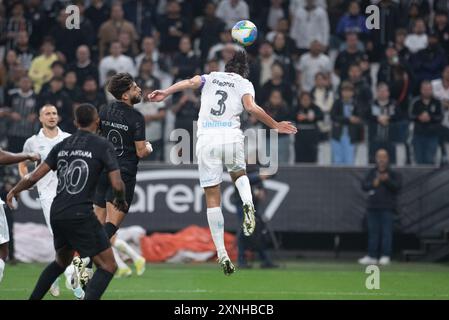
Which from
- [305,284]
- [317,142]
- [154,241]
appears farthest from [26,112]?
[305,284]

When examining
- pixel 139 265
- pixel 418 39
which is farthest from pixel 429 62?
pixel 139 265

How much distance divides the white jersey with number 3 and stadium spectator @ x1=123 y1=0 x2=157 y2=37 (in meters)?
11.8

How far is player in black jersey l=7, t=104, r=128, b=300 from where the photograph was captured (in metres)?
12.4

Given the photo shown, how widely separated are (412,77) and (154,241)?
6609mm

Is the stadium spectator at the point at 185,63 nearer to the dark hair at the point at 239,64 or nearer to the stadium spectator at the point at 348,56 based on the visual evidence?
the stadium spectator at the point at 348,56

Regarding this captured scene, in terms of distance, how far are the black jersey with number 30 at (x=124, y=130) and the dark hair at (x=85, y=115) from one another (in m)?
2.32

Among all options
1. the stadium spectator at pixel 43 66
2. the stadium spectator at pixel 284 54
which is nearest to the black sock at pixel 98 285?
the stadium spectator at pixel 284 54

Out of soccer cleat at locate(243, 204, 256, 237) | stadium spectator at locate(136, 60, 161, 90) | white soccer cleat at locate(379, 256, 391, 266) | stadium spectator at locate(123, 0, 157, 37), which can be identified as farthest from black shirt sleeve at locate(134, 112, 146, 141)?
stadium spectator at locate(123, 0, 157, 37)

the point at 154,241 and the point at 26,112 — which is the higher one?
the point at 26,112

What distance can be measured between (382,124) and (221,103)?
8659 mm

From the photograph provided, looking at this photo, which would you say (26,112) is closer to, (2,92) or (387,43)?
(2,92)

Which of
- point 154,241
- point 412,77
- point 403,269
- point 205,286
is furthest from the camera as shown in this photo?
point 412,77

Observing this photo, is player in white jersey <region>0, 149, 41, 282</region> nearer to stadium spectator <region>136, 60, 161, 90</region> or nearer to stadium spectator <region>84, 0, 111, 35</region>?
stadium spectator <region>136, 60, 161, 90</region>

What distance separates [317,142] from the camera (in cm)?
2345
